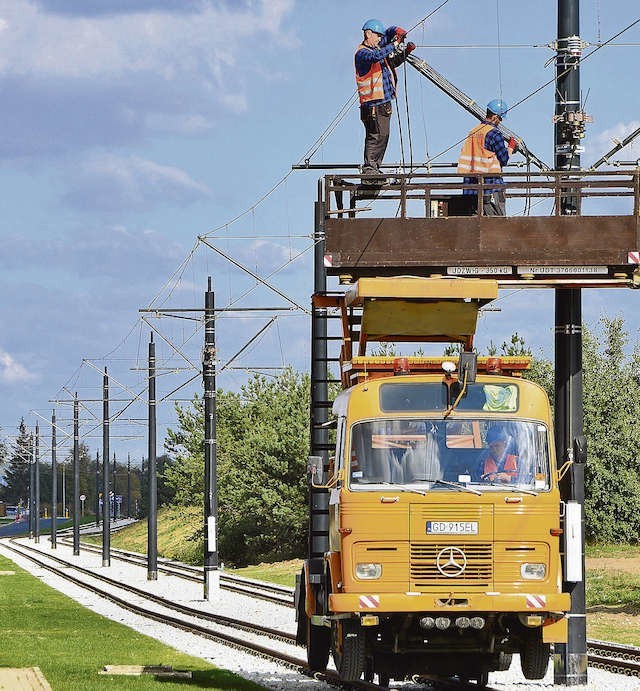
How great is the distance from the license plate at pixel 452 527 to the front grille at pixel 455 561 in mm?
120

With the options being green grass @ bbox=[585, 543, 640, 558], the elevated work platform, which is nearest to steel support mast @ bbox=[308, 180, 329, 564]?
the elevated work platform

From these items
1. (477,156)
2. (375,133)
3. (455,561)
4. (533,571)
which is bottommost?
(533,571)

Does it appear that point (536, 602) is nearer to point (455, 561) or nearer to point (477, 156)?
point (455, 561)

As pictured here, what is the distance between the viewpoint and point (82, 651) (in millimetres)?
25703

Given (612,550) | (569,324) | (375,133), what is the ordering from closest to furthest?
(569,324)
(375,133)
(612,550)

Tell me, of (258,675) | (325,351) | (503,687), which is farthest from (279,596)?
(503,687)

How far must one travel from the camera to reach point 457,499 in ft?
48.6

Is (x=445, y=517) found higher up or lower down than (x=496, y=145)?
lower down

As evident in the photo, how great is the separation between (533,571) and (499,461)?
44.9 inches

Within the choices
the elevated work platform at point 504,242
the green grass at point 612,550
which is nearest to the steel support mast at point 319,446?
the elevated work platform at point 504,242

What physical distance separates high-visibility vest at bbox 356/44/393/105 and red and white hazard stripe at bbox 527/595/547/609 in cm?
846

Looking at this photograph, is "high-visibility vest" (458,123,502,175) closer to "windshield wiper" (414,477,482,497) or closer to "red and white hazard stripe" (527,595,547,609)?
"windshield wiper" (414,477,482,497)

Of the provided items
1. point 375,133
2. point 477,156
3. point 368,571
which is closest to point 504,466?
point 368,571

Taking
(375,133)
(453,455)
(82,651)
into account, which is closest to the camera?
(453,455)
